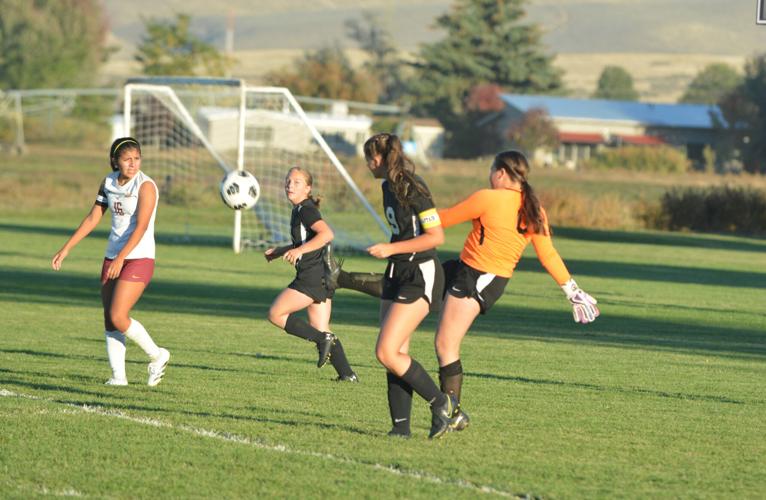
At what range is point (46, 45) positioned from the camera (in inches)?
4392

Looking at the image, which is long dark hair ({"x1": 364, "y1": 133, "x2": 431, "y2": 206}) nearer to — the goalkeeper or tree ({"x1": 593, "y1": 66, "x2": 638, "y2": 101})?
the goalkeeper

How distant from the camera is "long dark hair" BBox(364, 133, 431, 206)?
9.25 meters

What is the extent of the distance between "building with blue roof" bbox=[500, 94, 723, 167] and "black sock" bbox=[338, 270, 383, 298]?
91067 millimetres

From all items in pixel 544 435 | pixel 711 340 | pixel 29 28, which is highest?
pixel 544 435

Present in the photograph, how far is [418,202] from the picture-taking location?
30.4 feet

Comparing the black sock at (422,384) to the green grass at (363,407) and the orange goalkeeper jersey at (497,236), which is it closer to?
the green grass at (363,407)

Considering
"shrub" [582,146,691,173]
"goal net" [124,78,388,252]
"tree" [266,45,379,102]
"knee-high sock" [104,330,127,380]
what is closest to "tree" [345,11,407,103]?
"tree" [266,45,379,102]

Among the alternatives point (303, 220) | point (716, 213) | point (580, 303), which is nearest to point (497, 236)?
point (580, 303)

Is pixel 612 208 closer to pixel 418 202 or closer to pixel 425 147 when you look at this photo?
pixel 418 202

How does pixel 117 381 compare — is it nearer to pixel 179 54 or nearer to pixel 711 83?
pixel 179 54

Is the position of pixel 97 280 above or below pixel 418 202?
below

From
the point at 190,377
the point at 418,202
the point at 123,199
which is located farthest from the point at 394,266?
the point at 190,377

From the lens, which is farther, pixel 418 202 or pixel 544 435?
pixel 544 435

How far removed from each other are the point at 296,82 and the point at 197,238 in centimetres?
7140
